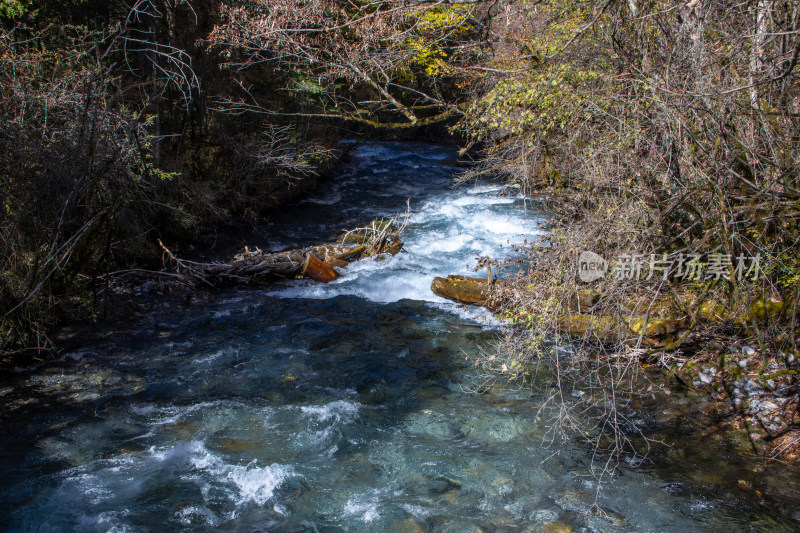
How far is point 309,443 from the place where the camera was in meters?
5.32

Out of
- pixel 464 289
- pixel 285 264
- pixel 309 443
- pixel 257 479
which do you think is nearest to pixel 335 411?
pixel 309 443

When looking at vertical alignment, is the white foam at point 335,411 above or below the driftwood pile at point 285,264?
below

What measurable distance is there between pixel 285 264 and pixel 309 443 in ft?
16.6

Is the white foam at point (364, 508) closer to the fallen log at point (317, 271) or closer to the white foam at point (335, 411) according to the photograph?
the white foam at point (335, 411)

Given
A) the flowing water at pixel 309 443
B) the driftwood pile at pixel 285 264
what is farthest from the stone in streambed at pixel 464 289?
the driftwood pile at pixel 285 264

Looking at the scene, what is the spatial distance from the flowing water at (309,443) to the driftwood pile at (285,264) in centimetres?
77

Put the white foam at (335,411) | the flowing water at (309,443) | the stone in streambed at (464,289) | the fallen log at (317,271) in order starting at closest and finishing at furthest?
the flowing water at (309,443) → the white foam at (335,411) → the stone in streambed at (464,289) → the fallen log at (317,271)

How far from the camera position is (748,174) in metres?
5.51

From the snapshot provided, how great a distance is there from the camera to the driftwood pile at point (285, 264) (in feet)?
30.8

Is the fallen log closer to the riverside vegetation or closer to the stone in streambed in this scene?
the stone in streambed

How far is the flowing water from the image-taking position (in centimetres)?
434

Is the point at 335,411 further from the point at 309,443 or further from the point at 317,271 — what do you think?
the point at 317,271

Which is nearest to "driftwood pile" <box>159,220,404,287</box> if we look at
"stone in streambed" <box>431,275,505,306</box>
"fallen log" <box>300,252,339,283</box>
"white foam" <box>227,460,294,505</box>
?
"fallen log" <box>300,252,339,283</box>

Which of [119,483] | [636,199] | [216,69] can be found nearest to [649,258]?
[636,199]
